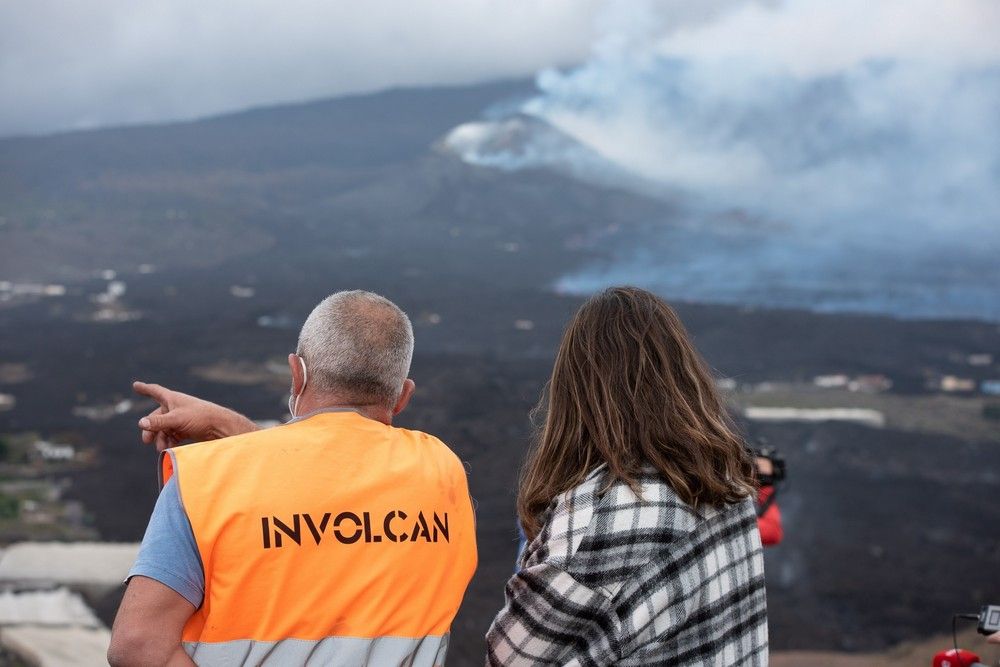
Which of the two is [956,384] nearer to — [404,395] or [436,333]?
[436,333]

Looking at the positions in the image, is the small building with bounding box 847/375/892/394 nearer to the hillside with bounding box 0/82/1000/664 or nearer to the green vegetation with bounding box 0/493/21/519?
the hillside with bounding box 0/82/1000/664

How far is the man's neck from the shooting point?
1.84 meters

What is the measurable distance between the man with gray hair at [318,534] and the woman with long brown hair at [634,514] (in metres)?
0.16

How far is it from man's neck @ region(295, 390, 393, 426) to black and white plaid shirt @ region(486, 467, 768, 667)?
1.25ft

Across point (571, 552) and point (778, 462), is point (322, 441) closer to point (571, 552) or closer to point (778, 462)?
point (571, 552)

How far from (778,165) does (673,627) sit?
4857cm

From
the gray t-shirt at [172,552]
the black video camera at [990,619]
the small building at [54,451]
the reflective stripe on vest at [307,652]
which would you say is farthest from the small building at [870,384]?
the gray t-shirt at [172,552]

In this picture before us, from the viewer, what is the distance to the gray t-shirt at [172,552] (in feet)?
5.19

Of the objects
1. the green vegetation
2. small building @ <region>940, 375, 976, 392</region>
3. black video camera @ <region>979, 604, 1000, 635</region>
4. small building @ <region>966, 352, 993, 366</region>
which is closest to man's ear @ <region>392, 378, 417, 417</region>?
black video camera @ <region>979, 604, 1000, 635</region>

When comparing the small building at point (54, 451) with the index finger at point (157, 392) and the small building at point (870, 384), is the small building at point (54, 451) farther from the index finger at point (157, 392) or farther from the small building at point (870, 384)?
the small building at point (870, 384)

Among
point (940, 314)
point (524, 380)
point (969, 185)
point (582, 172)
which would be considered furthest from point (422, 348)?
point (969, 185)

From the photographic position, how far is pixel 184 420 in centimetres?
199

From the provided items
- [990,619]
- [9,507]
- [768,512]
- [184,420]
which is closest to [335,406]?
[184,420]

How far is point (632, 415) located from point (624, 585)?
0.99 feet
